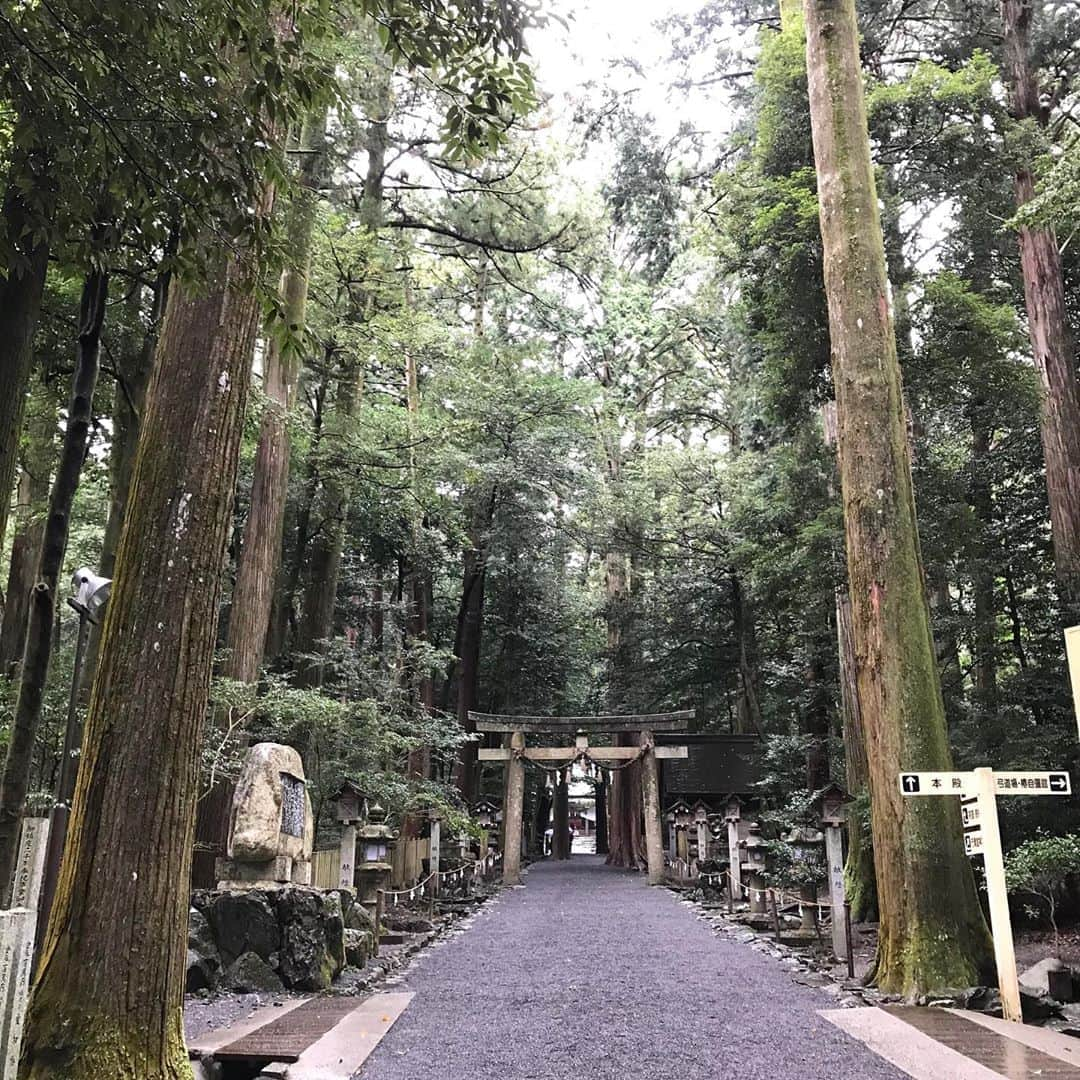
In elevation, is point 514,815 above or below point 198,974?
above

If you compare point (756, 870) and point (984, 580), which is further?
point (756, 870)

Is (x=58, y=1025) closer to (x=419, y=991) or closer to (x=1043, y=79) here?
(x=419, y=991)

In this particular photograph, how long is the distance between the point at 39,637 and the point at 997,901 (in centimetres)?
524

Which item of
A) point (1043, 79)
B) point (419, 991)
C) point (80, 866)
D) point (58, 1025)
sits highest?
point (1043, 79)

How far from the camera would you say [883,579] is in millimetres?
6352

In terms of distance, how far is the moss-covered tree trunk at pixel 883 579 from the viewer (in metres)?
5.67

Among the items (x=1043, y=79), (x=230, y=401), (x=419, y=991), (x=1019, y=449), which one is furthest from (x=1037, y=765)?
(x=1043, y=79)

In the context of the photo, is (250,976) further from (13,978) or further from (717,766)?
(717,766)

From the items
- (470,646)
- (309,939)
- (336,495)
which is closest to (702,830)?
(470,646)

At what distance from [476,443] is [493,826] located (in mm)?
9364

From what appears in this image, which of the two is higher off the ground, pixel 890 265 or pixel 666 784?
pixel 890 265

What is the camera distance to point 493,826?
20.6 metres

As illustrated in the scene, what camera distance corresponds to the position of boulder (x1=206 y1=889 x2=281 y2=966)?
6168 millimetres

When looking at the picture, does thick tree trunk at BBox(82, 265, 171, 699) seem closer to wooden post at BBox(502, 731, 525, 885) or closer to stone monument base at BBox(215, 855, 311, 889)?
stone monument base at BBox(215, 855, 311, 889)
